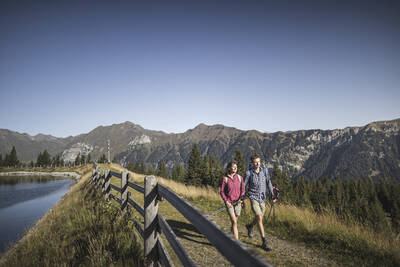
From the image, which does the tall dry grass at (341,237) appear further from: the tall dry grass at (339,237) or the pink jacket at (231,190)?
the pink jacket at (231,190)

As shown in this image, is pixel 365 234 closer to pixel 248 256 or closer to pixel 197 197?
pixel 248 256

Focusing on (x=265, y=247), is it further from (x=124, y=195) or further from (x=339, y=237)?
(x=124, y=195)

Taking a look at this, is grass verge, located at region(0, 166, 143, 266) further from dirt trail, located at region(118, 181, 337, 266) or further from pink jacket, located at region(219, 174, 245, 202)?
pink jacket, located at region(219, 174, 245, 202)

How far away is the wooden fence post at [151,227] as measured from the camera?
3.63 m

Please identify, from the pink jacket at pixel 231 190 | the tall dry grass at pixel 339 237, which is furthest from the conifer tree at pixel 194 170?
the pink jacket at pixel 231 190

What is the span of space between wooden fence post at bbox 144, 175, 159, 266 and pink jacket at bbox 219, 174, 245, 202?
255 centimetres

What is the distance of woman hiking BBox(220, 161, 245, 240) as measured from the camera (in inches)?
228

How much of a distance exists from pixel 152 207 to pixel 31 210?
1892 cm

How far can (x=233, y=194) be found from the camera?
5.86 metres

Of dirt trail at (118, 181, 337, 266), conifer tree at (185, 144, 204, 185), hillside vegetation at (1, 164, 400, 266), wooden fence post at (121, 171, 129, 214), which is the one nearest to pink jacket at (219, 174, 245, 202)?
dirt trail at (118, 181, 337, 266)

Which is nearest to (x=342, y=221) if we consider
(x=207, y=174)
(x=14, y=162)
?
(x=207, y=174)

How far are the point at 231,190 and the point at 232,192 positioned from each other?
6 centimetres

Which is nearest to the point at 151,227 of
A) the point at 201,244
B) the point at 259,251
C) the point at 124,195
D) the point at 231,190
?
the point at 231,190

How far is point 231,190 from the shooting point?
5852 millimetres
